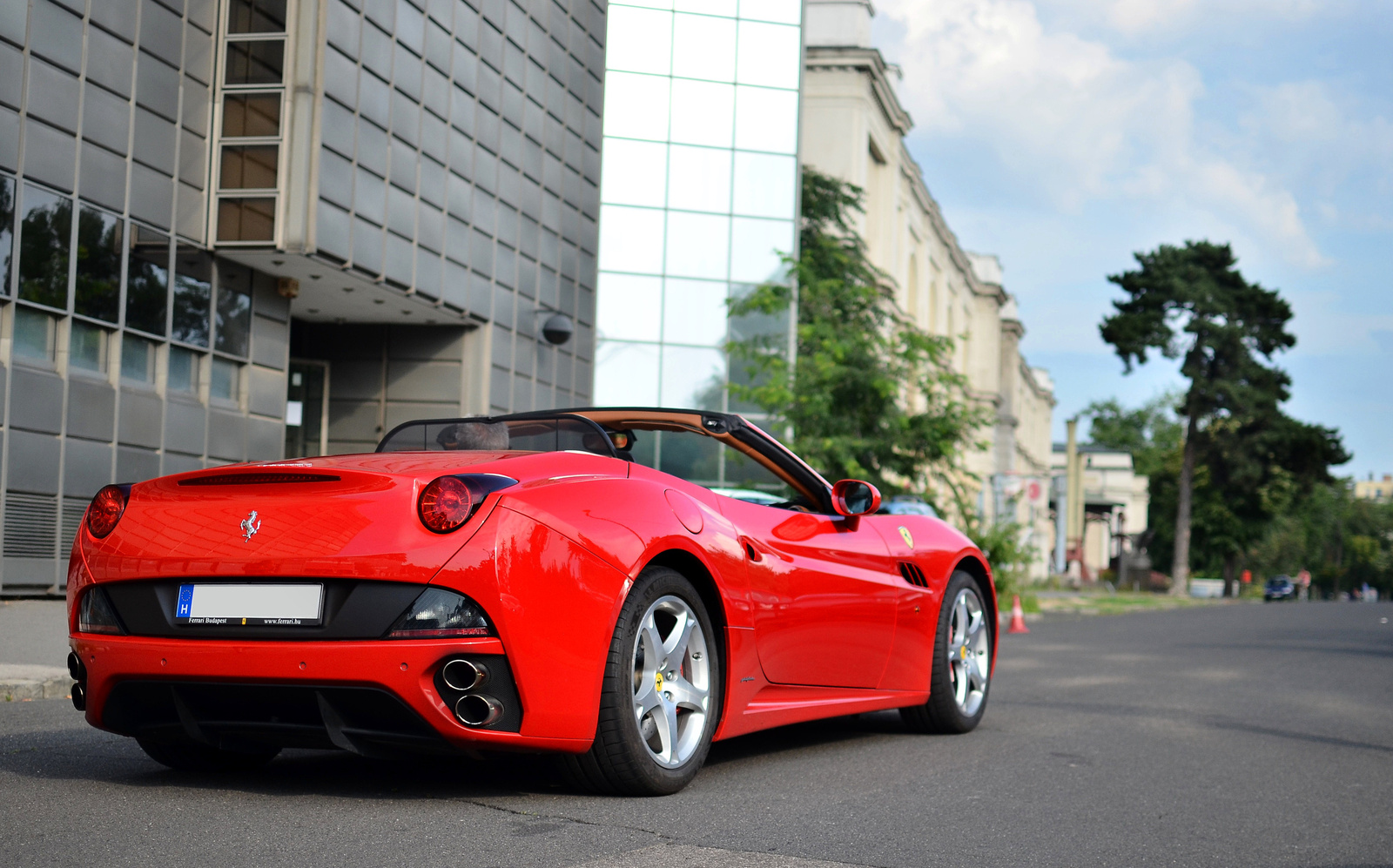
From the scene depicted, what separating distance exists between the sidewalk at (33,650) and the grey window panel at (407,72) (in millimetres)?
8415

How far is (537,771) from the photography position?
16.1 ft

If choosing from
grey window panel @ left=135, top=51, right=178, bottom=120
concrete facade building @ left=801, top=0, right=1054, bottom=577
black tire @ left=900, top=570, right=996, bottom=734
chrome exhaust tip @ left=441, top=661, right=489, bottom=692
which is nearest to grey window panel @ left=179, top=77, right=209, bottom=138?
grey window panel @ left=135, top=51, right=178, bottom=120

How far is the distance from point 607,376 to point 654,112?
5340 millimetres

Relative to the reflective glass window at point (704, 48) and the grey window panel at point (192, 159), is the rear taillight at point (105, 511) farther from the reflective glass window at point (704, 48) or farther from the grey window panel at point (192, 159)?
the reflective glass window at point (704, 48)

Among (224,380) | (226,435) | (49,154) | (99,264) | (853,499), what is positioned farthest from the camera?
(224,380)

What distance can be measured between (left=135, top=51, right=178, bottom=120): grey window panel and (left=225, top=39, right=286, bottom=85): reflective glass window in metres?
0.83

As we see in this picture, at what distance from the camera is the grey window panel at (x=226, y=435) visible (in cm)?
1717

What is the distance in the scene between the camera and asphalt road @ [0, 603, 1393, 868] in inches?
145

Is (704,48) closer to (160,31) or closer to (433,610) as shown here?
(160,31)

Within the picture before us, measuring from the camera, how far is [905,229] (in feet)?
162

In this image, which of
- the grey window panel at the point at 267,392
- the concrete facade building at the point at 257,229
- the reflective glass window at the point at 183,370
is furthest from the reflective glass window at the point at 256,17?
the grey window panel at the point at 267,392

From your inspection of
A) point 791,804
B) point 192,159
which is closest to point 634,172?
point 192,159

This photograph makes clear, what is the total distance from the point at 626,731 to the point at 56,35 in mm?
12713

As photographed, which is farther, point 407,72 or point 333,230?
point 407,72
